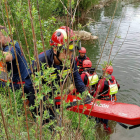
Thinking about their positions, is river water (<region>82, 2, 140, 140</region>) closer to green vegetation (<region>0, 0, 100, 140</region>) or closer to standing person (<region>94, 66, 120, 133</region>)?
standing person (<region>94, 66, 120, 133</region>)

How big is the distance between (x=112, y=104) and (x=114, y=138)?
1.14 metres

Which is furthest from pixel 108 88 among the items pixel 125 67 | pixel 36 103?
pixel 125 67

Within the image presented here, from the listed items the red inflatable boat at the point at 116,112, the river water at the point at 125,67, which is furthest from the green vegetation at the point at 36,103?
the river water at the point at 125,67

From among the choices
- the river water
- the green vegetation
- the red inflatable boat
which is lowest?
the river water

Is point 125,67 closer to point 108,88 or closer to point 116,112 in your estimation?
point 108,88

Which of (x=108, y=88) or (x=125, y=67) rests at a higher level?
(x=108, y=88)

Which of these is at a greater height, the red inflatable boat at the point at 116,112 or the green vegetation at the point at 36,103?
the green vegetation at the point at 36,103

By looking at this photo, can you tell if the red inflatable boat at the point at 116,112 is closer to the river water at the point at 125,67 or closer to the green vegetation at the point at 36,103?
the green vegetation at the point at 36,103

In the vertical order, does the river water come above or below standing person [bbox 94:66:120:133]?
below

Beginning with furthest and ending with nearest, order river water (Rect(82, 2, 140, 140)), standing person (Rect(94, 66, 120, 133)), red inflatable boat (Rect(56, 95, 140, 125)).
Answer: river water (Rect(82, 2, 140, 140)) < standing person (Rect(94, 66, 120, 133)) < red inflatable boat (Rect(56, 95, 140, 125))

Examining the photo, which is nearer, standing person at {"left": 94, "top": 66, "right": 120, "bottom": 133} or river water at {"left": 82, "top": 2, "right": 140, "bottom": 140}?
standing person at {"left": 94, "top": 66, "right": 120, "bottom": 133}

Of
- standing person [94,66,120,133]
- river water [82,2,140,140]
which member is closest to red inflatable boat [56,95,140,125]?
standing person [94,66,120,133]

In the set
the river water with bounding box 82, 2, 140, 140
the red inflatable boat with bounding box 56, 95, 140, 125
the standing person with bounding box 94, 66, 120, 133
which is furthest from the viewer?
the river water with bounding box 82, 2, 140, 140

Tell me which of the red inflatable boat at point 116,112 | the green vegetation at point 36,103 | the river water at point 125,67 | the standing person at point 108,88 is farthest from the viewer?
the river water at point 125,67
